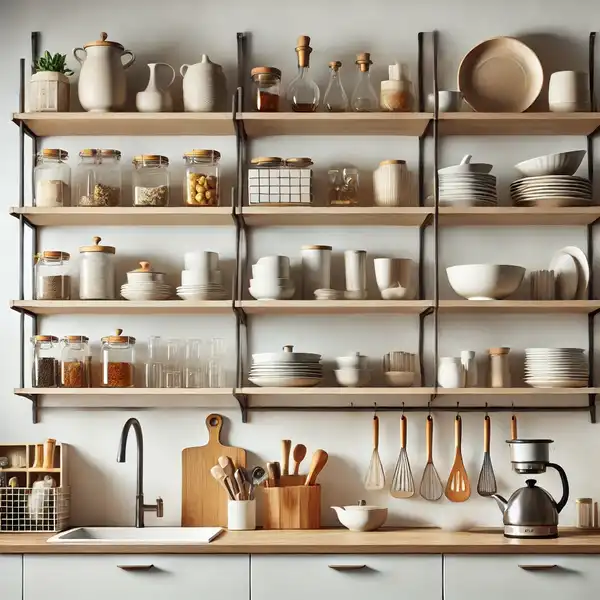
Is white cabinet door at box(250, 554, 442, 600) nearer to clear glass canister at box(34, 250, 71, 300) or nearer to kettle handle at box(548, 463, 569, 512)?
kettle handle at box(548, 463, 569, 512)

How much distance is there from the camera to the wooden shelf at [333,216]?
3486mm

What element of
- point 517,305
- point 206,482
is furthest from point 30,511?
point 517,305

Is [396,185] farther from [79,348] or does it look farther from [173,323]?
[79,348]

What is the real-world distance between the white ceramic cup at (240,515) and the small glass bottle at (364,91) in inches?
59.0

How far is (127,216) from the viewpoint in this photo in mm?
3551

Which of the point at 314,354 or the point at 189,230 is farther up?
the point at 189,230

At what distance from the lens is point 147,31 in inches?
149

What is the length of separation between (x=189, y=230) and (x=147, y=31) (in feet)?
2.63

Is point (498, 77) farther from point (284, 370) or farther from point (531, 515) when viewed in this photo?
point (531, 515)

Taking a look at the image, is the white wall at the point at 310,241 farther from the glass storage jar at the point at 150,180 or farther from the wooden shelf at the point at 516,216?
the glass storage jar at the point at 150,180

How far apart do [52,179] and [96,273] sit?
39 cm

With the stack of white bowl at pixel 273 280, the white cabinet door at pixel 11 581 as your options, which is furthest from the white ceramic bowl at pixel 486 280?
the white cabinet door at pixel 11 581

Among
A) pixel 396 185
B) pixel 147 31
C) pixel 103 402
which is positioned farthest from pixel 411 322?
pixel 147 31

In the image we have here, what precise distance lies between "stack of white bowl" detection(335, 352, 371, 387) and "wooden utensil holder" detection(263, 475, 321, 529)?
411mm
